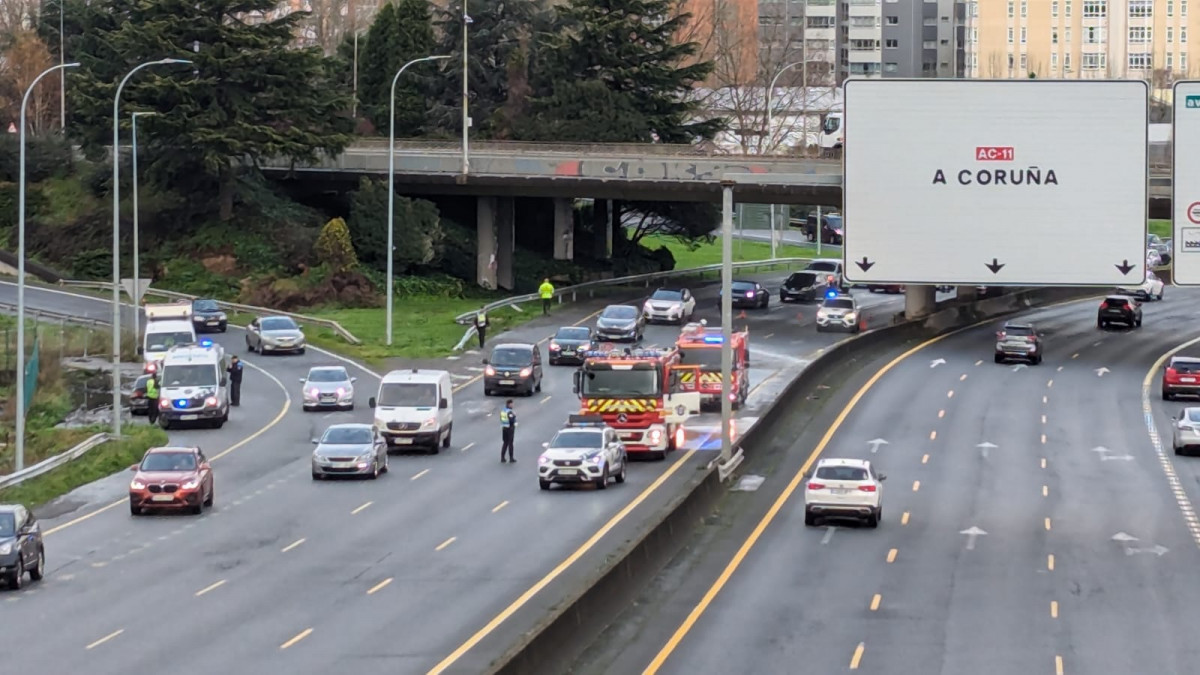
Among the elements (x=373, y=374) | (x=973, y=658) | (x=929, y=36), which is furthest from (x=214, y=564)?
(x=929, y=36)

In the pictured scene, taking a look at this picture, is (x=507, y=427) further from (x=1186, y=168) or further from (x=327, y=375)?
(x=1186, y=168)

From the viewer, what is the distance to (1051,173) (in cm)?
3072

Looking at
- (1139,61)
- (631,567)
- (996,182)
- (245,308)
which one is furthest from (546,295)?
(1139,61)

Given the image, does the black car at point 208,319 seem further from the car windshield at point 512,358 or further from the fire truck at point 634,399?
the fire truck at point 634,399

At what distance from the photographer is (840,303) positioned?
247ft

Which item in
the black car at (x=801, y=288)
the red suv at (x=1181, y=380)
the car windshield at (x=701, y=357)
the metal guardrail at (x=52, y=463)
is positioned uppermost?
the black car at (x=801, y=288)

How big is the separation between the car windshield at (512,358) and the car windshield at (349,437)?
14.2 metres

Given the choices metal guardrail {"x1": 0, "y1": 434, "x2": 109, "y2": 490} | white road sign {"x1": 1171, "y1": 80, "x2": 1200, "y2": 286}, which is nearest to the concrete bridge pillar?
metal guardrail {"x1": 0, "y1": 434, "x2": 109, "y2": 490}

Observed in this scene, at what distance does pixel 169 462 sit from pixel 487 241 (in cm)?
5353

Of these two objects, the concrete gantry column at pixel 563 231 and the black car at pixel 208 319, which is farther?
the concrete gantry column at pixel 563 231

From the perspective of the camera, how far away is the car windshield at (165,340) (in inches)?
2426

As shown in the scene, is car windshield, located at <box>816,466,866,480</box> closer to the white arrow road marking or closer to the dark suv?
the white arrow road marking

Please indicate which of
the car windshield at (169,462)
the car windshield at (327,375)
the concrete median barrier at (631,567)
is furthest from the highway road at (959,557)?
the car windshield at (327,375)

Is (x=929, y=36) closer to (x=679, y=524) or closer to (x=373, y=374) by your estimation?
(x=373, y=374)
